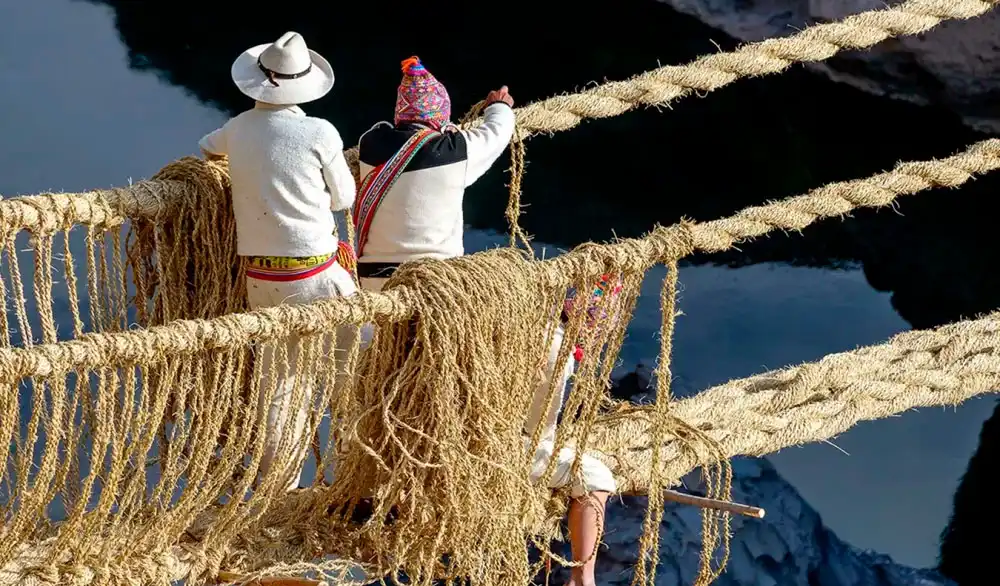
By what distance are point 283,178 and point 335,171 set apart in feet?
0.31

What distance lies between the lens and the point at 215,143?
2.61m

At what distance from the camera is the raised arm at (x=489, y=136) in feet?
9.00

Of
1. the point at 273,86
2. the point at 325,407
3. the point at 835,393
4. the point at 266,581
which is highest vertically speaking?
the point at 273,86

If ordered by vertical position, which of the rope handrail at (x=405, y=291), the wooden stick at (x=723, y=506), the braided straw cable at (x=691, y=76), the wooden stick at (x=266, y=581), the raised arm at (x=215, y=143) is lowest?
the wooden stick at (x=266, y=581)

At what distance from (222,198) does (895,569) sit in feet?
10.00

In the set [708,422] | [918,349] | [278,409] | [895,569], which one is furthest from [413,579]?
[895,569]

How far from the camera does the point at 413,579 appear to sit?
7.44 ft

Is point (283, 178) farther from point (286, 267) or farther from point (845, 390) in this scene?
point (845, 390)

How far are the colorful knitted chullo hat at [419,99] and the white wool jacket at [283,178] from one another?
168 millimetres

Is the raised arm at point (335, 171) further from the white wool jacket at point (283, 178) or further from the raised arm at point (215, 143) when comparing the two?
the raised arm at point (215, 143)

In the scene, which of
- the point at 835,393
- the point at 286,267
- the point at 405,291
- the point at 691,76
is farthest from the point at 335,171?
the point at 835,393

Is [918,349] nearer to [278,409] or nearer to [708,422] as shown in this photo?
[708,422]

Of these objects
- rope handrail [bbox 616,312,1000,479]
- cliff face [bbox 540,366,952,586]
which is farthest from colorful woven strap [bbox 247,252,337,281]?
cliff face [bbox 540,366,952,586]

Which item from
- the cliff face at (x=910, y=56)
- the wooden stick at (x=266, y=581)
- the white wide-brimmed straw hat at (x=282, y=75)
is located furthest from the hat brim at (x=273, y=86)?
the cliff face at (x=910, y=56)
